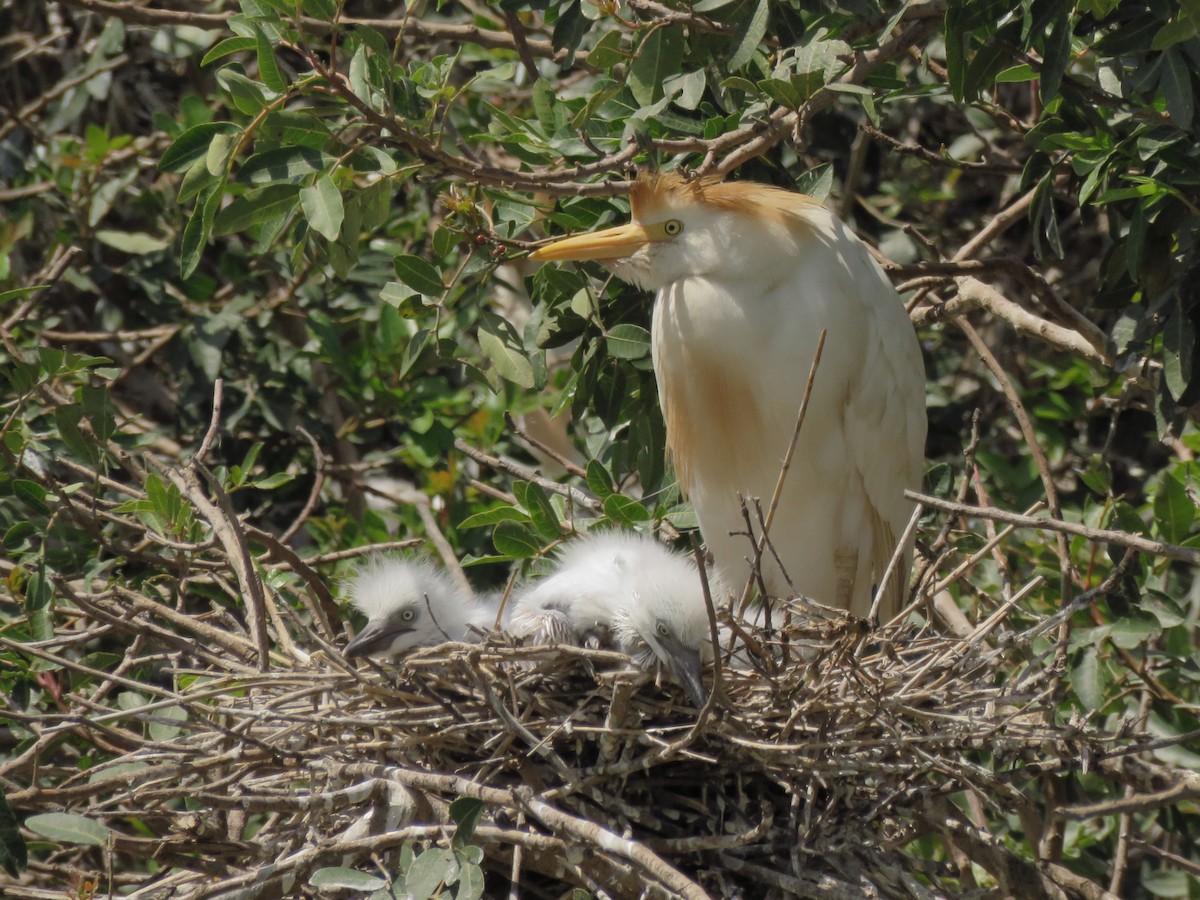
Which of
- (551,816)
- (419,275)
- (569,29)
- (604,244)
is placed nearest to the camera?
(551,816)

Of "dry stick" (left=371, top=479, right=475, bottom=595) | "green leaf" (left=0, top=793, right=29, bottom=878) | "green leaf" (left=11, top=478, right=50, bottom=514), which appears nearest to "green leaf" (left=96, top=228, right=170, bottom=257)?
"dry stick" (left=371, top=479, right=475, bottom=595)

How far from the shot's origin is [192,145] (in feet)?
7.68

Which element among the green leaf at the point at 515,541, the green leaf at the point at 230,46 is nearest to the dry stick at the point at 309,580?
the green leaf at the point at 515,541

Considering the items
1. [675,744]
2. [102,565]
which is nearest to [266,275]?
[102,565]

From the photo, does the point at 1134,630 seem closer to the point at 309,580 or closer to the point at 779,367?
the point at 779,367

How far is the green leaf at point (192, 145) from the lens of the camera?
7.63 ft

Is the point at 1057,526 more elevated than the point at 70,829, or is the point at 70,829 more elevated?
the point at 1057,526

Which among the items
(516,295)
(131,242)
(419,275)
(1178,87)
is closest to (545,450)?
(419,275)

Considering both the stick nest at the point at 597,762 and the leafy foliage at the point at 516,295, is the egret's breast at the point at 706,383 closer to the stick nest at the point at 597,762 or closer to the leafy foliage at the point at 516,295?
the leafy foliage at the point at 516,295

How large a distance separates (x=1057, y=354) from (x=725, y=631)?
226 cm

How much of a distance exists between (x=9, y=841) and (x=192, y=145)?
46.4 inches

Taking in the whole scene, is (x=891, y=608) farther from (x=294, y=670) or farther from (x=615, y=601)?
(x=294, y=670)

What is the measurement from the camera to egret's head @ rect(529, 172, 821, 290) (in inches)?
110

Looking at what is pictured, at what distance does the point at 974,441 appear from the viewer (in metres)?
2.47
